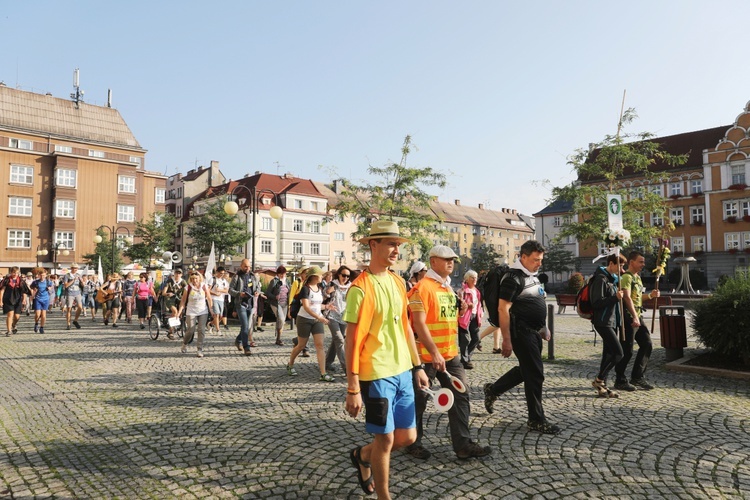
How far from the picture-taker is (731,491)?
384cm

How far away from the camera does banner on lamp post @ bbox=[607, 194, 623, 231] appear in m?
9.17

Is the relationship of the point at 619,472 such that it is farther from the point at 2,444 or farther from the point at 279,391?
the point at 2,444

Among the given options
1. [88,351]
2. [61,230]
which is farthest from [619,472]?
[61,230]

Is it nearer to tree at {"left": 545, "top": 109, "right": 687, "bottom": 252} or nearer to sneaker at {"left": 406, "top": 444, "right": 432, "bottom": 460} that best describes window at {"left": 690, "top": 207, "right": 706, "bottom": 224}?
tree at {"left": 545, "top": 109, "right": 687, "bottom": 252}

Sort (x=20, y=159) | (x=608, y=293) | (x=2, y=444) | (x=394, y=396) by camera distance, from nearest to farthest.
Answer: (x=394, y=396), (x=2, y=444), (x=608, y=293), (x=20, y=159)

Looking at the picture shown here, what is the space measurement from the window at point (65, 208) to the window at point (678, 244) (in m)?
62.2

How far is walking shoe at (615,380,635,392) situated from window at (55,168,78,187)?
5804 centimetres

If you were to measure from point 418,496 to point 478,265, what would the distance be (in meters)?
75.1

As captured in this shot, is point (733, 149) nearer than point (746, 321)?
No

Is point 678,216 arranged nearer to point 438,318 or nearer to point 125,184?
point 125,184

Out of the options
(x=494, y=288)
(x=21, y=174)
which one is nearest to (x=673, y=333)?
(x=494, y=288)

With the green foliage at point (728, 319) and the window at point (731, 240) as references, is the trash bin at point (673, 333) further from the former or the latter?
the window at point (731, 240)

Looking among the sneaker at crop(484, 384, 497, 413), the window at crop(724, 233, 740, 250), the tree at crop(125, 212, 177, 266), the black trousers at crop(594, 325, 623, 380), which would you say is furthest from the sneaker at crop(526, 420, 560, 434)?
the window at crop(724, 233, 740, 250)

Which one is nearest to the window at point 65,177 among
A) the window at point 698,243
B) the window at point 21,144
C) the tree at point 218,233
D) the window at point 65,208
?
the window at point 65,208
